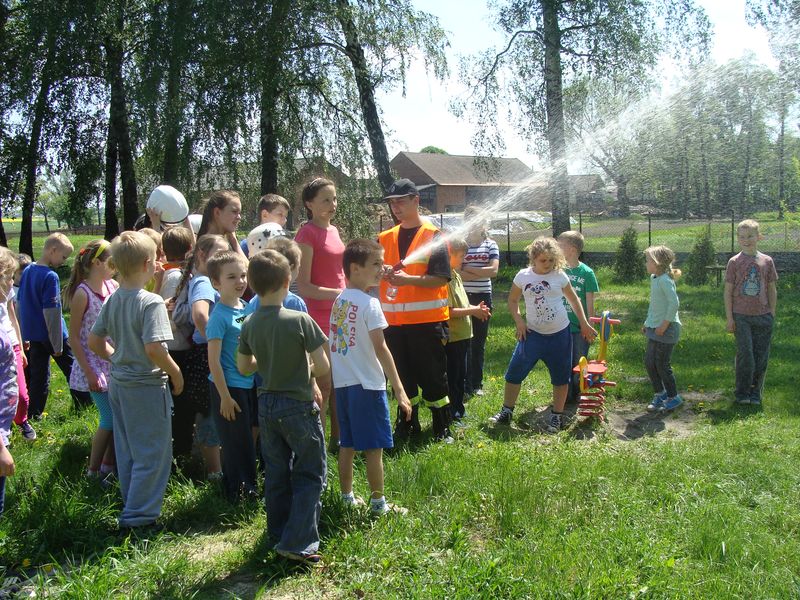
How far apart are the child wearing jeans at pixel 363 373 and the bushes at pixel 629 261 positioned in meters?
12.7

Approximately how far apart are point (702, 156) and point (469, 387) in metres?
10.4

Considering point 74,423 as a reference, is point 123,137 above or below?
above

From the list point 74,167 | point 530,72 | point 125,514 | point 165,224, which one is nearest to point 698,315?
point 530,72

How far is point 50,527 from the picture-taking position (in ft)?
13.1

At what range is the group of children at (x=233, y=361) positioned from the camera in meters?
3.64

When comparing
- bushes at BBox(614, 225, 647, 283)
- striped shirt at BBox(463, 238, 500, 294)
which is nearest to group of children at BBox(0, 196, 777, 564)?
striped shirt at BBox(463, 238, 500, 294)

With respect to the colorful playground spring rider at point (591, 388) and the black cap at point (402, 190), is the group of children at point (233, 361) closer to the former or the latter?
the colorful playground spring rider at point (591, 388)

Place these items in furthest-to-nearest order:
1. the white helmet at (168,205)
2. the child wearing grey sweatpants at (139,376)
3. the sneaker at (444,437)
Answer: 1. the white helmet at (168,205)
2. the sneaker at (444,437)
3. the child wearing grey sweatpants at (139,376)

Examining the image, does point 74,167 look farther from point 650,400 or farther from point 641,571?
point 641,571

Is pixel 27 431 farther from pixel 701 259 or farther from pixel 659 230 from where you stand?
pixel 659 230

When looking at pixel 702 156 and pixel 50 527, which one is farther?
pixel 702 156

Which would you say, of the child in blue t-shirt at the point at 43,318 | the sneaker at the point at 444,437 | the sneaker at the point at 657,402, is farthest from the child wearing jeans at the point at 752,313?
the child in blue t-shirt at the point at 43,318

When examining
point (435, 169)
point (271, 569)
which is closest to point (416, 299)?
point (271, 569)

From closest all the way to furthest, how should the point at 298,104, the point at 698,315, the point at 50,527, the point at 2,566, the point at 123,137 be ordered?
the point at 2,566 < the point at 50,527 < the point at 698,315 < the point at 298,104 < the point at 123,137
